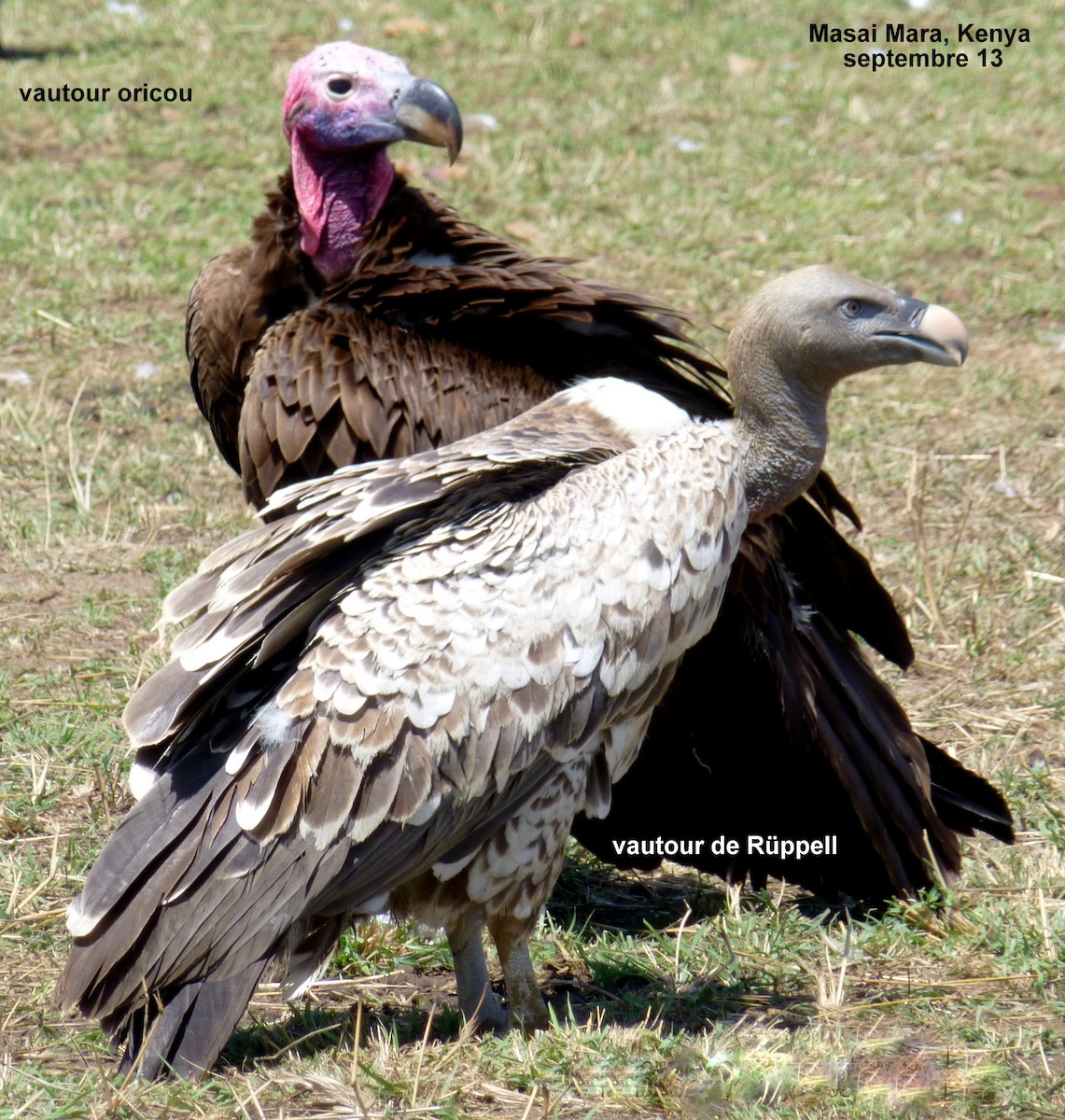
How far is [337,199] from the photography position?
14.1 ft

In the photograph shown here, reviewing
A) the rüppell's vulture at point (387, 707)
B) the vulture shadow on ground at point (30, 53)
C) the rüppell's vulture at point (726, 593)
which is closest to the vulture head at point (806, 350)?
the rüppell's vulture at point (387, 707)

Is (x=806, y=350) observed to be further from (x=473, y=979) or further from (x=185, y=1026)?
(x=185, y=1026)

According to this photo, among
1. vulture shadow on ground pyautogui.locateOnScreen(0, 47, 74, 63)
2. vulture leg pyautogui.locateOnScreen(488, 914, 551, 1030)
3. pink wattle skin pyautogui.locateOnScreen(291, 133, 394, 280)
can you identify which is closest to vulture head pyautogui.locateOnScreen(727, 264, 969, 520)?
vulture leg pyautogui.locateOnScreen(488, 914, 551, 1030)

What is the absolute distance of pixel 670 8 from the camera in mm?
10586

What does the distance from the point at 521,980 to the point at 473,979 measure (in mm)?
96

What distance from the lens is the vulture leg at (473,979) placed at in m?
3.27

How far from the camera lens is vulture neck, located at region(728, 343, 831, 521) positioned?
129 inches

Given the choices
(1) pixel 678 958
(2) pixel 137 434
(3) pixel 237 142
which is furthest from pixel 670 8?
(1) pixel 678 958

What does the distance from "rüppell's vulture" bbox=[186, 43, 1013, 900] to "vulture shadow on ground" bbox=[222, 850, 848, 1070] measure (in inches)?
4.6

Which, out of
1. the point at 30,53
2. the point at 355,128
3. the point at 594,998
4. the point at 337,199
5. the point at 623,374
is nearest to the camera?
the point at 594,998

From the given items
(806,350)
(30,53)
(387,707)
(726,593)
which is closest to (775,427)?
(806,350)

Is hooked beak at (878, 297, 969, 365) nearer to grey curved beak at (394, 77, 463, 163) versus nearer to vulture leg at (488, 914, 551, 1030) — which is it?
vulture leg at (488, 914, 551, 1030)

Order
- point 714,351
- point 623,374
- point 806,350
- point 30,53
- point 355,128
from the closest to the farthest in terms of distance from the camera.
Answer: point 806,350, point 623,374, point 355,128, point 714,351, point 30,53

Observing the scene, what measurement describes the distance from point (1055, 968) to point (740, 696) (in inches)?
37.5
